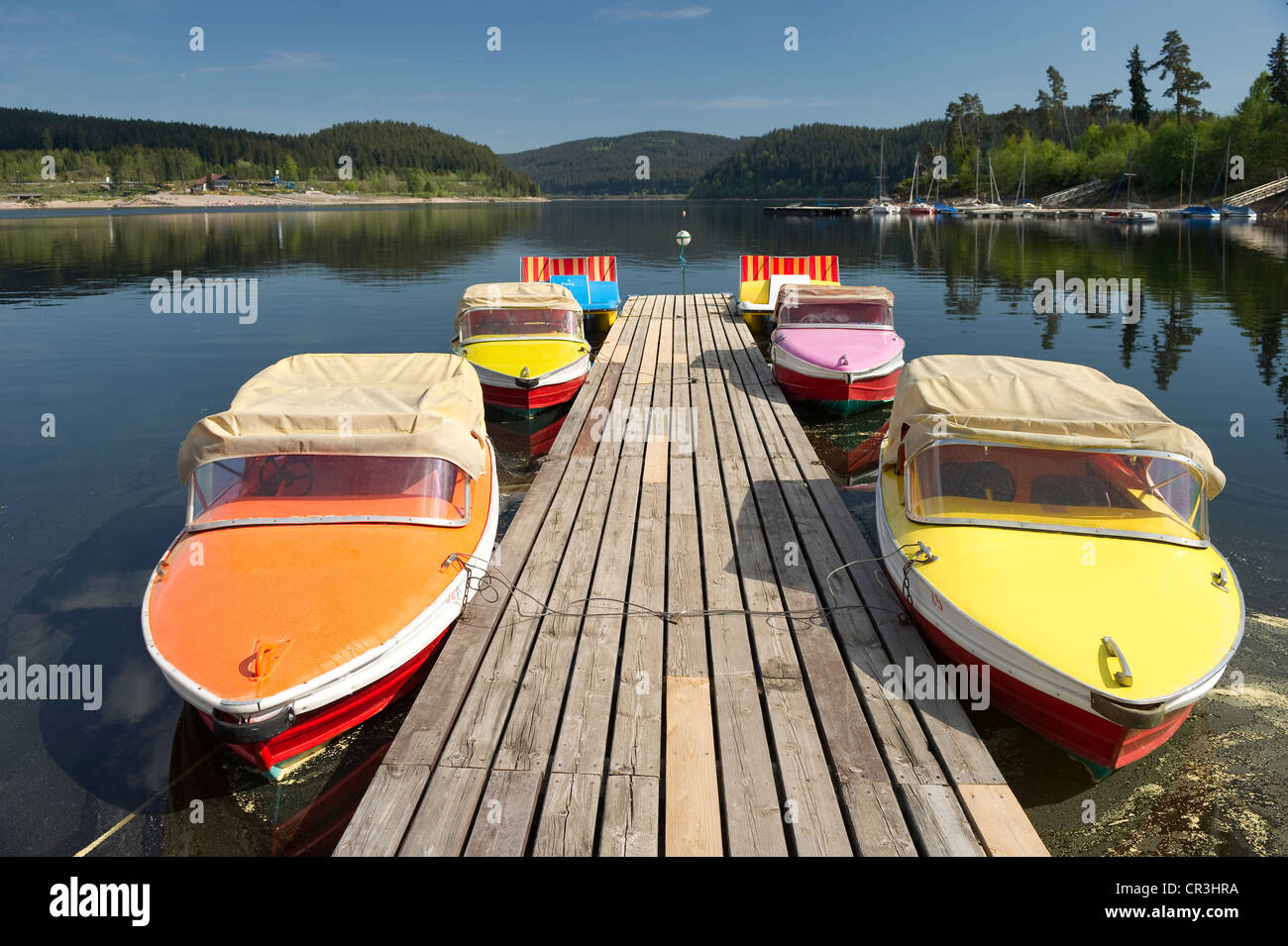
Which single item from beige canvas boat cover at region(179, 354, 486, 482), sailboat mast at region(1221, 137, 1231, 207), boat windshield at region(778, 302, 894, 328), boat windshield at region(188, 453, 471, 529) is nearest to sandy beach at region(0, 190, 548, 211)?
sailboat mast at region(1221, 137, 1231, 207)

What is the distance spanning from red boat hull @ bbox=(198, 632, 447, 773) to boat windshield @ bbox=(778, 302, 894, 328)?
1302 cm

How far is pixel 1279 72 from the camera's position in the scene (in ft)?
332

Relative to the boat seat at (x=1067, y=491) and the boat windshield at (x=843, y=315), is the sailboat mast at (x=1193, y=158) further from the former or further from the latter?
the boat seat at (x=1067, y=491)

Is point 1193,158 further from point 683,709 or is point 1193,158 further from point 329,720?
point 329,720

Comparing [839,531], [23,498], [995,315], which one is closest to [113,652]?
[23,498]

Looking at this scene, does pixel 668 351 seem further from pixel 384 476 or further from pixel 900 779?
pixel 900 779

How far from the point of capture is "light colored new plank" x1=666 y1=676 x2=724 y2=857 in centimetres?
480

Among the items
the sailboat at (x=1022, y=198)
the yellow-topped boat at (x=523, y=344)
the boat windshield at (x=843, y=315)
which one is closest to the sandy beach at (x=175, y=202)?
the sailboat at (x=1022, y=198)

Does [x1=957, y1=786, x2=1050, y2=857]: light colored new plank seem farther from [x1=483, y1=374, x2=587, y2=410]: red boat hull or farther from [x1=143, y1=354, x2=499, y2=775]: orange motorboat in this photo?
[x1=483, y1=374, x2=587, y2=410]: red boat hull

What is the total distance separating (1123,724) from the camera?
18.1ft

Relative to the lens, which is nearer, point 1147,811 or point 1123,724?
point 1123,724

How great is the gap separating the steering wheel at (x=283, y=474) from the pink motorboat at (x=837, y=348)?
35.2 feet

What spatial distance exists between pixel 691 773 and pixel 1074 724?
9.89 feet
